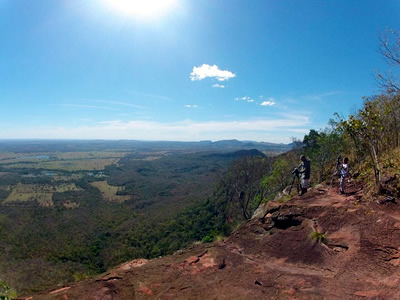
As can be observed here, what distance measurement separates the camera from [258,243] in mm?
8164

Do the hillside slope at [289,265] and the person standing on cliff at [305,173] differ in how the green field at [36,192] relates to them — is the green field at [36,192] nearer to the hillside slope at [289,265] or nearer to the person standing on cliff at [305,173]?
the person standing on cliff at [305,173]

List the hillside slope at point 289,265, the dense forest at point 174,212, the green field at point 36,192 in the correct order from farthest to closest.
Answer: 1. the green field at point 36,192
2. the dense forest at point 174,212
3. the hillside slope at point 289,265

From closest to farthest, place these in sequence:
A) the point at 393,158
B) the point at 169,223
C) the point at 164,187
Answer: the point at 393,158, the point at 169,223, the point at 164,187

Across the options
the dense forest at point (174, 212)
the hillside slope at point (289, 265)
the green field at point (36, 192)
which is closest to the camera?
the hillside slope at point (289, 265)

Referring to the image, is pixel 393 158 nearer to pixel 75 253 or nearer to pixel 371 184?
pixel 371 184

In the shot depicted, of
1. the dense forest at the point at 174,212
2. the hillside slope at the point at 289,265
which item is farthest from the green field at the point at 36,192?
the hillside slope at the point at 289,265

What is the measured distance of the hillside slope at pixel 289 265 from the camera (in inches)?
218

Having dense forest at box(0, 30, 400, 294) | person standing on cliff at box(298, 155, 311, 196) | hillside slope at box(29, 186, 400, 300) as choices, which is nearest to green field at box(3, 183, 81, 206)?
dense forest at box(0, 30, 400, 294)

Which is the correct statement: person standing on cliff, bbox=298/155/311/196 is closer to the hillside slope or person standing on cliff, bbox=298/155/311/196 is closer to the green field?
the hillside slope

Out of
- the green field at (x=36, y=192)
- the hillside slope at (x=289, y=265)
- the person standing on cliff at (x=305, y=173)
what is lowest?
the green field at (x=36, y=192)

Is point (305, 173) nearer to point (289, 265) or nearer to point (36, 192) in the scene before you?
point (289, 265)

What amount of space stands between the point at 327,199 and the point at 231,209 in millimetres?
39387

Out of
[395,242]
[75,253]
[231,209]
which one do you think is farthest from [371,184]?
[75,253]

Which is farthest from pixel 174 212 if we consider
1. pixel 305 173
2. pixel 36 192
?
pixel 36 192
